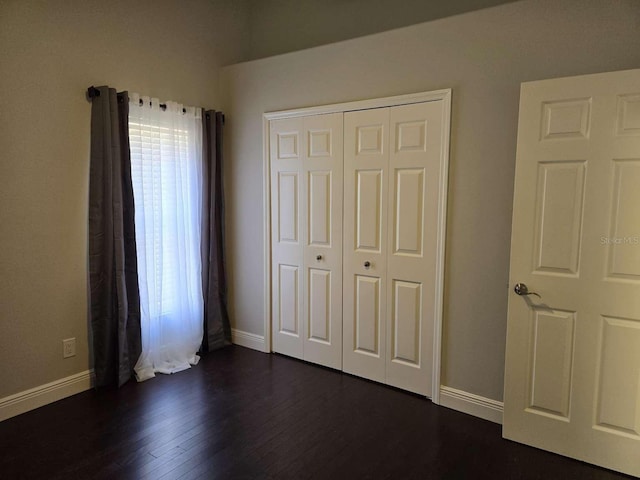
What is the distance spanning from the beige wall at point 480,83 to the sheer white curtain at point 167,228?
3.84ft

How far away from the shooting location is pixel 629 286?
2.05 meters

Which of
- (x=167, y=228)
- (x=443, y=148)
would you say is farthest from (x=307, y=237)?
(x=443, y=148)

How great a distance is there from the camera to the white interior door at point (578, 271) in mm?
2041

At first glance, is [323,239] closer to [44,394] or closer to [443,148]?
[443,148]

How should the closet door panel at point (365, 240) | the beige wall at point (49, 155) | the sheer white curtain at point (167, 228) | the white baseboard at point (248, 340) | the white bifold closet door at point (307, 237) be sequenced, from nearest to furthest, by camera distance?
the beige wall at point (49, 155) → the closet door panel at point (365, 240) → the sheer white curtain at point (167, 228) → the white bifold closet door at point (307, 237) → the white baseboard at point (248, 340)

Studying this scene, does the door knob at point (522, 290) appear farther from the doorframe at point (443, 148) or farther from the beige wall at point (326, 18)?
the beige wall at point (326, 18)

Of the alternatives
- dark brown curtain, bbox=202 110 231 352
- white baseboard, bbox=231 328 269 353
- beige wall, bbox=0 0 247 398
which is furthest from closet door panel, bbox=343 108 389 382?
beige wall, bbox=0 0 247 398

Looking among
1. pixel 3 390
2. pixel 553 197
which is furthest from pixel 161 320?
pixel 553 197

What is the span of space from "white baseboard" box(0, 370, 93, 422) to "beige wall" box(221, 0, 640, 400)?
2.53m

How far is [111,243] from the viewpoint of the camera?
9.48ft

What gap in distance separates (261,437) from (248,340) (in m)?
1.47

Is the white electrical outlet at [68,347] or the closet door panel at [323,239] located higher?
the closet door panel at [323,239]

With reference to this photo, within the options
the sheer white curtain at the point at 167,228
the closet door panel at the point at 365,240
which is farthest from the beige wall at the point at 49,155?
the closet door panel at the point at 365,240

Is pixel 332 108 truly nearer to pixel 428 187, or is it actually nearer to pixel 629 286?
pixel 428 187
